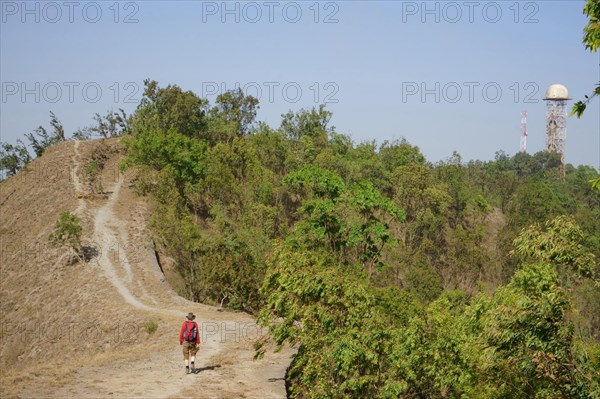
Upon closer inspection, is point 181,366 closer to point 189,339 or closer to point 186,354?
point 186,354

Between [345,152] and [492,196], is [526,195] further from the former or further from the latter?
[345,152]

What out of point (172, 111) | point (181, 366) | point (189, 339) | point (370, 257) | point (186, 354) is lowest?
point (181, 366)

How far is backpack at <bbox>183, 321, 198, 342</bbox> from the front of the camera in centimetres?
1911

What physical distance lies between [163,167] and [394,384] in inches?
1761

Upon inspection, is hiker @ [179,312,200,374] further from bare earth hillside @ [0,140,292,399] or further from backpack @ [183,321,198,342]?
bare earth hillside @ [0,140,292,399]

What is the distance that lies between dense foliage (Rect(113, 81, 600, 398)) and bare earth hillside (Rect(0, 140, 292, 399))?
6.93 feet

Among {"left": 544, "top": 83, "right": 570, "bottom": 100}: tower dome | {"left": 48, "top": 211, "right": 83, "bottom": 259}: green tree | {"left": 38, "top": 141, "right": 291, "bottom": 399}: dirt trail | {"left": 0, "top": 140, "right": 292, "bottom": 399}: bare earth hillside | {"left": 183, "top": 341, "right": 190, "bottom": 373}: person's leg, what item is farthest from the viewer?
{"left": 544, "top": 83, "right": 570, "bottom": 100}: tower dome

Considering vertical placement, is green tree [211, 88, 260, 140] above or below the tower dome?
below

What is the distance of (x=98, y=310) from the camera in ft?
115

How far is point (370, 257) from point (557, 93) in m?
118

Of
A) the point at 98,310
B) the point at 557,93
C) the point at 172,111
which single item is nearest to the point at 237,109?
the point at 172,111

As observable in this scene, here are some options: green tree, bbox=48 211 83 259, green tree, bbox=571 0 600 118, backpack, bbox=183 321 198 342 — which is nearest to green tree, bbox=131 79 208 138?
green tree, bbox=48 211 83 259

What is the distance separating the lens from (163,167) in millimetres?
56844

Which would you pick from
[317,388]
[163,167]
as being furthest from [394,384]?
[163,167]
